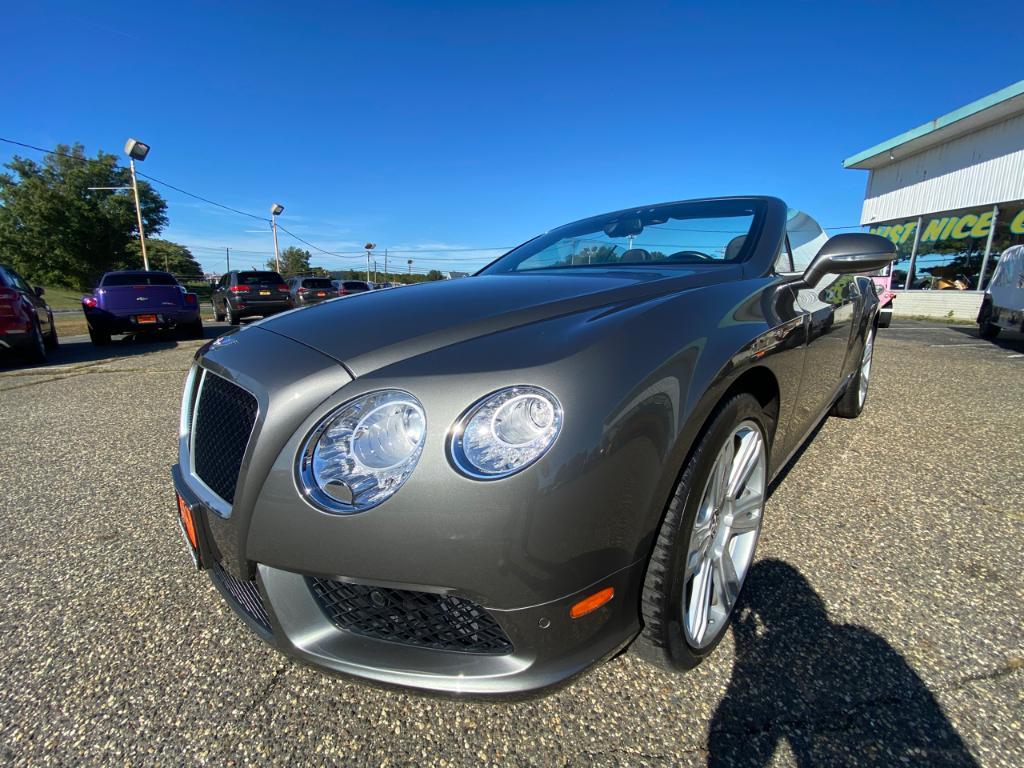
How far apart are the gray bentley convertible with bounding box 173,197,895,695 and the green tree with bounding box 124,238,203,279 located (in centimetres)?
5179

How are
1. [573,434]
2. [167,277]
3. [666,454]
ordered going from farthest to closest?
[167,277] < [666,454] < [573,434]

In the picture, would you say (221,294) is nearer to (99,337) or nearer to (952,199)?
(99,337)

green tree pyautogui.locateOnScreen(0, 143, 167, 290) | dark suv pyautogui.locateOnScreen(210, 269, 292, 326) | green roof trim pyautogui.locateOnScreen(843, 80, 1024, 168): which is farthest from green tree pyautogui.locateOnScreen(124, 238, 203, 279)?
green roof trim pyautogui.locateOnScreen(843, 80, 1024, 168)

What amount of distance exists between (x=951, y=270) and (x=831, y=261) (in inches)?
781

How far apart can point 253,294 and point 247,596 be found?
15042 mm

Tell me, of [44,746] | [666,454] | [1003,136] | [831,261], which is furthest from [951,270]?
[44,746]

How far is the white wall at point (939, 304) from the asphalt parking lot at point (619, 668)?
17.1 metres

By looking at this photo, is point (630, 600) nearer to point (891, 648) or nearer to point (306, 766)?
point (306, 766)

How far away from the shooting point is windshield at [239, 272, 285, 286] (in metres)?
14.4

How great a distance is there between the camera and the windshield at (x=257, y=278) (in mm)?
14445

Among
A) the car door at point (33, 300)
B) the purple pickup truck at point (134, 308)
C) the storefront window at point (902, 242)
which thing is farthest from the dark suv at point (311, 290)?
the storefront window at point (902, 242)

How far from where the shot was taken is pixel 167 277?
997 centimetres

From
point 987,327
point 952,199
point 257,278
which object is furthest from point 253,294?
point 952,199

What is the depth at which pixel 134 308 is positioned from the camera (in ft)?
28.2
